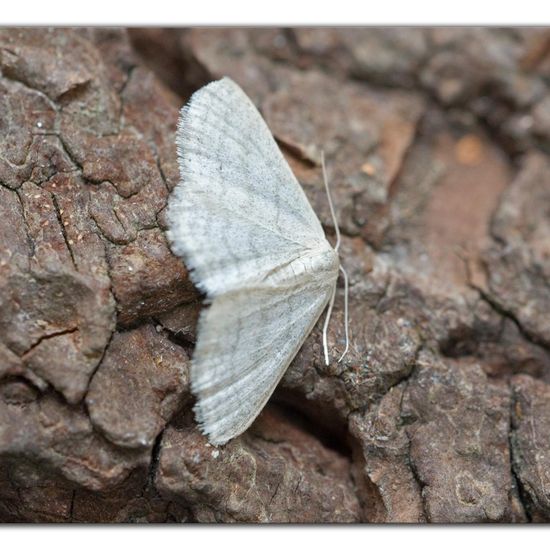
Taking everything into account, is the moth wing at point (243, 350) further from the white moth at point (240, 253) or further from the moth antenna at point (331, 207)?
the moth antenna at point (331, 207)

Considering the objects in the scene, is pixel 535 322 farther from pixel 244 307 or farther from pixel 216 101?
pixel 216 101

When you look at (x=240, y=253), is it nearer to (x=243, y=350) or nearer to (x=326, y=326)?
(x=243, y=350)

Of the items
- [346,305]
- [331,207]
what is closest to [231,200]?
[331,207]

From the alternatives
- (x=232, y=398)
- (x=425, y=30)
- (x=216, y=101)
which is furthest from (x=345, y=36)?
(x=232, y=398)

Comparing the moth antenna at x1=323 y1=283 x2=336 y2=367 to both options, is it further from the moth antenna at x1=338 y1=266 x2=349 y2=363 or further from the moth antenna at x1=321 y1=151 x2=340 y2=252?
the moth antenna at x1=321 y1=151 x2=340 y2=252

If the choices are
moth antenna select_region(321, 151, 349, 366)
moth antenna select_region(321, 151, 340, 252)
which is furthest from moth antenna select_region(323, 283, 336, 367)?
moth antenna select_region(321, 151, 340, 252)

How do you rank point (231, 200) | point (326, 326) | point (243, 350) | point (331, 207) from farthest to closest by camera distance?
point (331, 207) → point (326, 326) → point (231, 200) → point (243, 350)
